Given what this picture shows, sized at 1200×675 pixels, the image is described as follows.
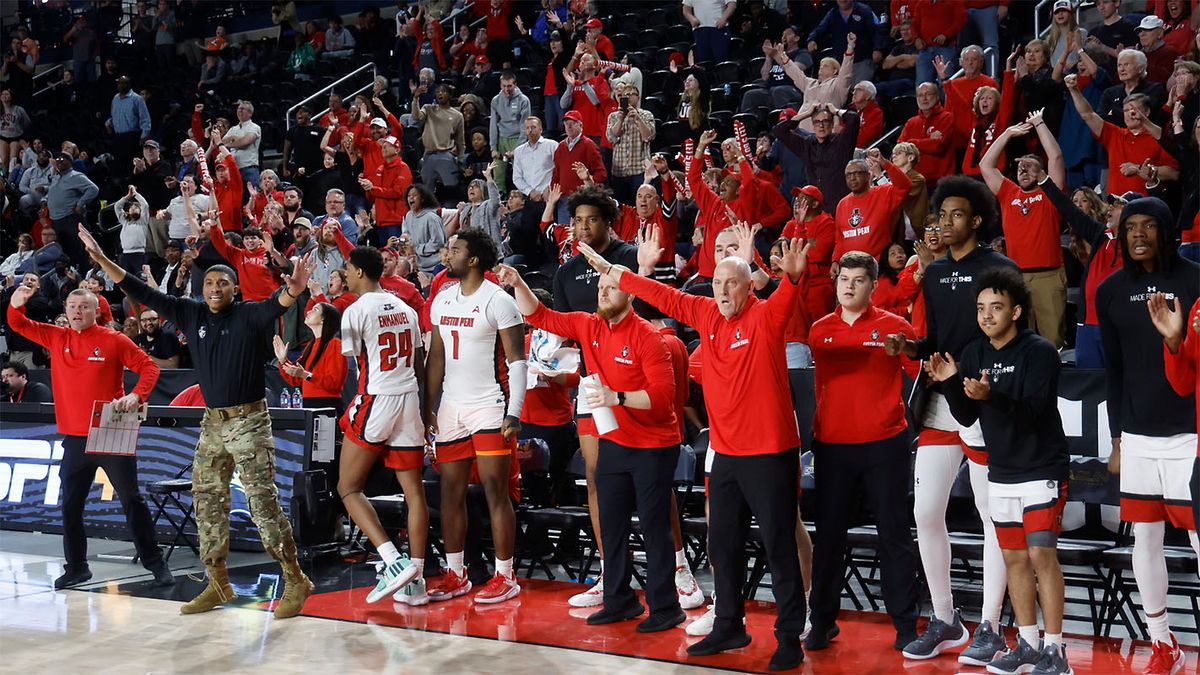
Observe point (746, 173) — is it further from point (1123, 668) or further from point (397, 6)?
point (397, 6)

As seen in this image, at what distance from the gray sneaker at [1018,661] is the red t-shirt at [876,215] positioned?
187 inches

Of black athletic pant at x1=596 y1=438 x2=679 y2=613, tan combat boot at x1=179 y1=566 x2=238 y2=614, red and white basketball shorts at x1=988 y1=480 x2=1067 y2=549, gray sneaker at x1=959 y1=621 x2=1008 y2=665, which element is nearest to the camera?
red and white basketball shorts at x1=988 y1=480 x2=1067 y2=549

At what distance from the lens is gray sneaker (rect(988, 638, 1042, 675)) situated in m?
5.46

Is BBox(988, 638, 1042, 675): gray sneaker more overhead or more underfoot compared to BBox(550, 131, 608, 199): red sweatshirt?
more underfoot

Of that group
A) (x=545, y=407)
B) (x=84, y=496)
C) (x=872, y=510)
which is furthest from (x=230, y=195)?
(x=872, y=510)

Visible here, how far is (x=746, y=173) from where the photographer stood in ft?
36.9

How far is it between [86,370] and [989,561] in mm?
6138

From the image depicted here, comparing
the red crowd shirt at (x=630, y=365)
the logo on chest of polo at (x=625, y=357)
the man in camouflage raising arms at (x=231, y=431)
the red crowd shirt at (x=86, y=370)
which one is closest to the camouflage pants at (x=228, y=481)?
the man in camouflage raising arms at (x=231, y=431)

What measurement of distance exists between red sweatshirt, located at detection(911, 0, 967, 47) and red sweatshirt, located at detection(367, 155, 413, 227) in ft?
20.4

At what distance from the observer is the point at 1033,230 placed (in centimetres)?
928

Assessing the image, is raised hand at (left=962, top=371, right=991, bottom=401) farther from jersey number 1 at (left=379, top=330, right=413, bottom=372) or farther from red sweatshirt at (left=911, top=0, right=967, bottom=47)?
red sweatshirt at (left=911, top=0, right=967, bottom=47)

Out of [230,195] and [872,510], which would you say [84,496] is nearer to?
[872,510]

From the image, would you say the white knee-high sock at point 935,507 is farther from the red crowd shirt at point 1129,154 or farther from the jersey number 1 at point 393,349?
the red crowd shirt at point 1129,154

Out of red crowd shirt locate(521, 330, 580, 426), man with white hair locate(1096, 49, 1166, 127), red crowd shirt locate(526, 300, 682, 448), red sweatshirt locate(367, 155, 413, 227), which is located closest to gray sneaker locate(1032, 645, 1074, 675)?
red crowd shirt locate(526, 300, 682, 448)
